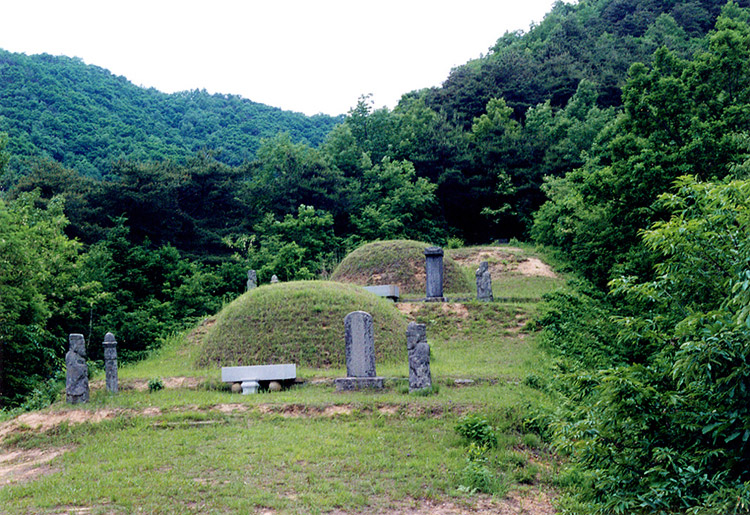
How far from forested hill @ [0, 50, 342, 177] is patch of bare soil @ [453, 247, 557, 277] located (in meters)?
16.4

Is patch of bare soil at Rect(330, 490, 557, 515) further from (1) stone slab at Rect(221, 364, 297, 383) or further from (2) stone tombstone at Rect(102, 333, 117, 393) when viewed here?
(2) stone tombstone at Rect(102, 333, 117, 393)

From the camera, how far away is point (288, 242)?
34531 mm

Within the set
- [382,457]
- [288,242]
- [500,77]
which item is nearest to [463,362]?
[382,457]

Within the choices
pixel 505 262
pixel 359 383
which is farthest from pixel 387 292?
pixel 359 383

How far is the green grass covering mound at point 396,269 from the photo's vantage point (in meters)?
26.8

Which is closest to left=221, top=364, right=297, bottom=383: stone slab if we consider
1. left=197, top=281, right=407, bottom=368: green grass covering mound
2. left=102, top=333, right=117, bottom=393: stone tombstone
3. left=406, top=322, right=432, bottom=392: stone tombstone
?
left=197, top=281, right=407, bottom=368: green grass covering mound

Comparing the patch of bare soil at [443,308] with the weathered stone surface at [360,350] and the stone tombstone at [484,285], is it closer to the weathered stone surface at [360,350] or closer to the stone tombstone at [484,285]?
the stone tombstone at [484,285]

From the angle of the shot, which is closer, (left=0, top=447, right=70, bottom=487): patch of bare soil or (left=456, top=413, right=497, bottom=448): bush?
(left=0, top=447, right=70, bottom=487): patch of bare soil

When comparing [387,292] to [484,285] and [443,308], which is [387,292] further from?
[484,285]

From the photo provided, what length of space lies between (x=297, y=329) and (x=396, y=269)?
1074 cm

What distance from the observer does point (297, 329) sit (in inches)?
688

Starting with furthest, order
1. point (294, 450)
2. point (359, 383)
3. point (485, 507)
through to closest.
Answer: point (359, 383)
point (294, 450)
point (485, 507)

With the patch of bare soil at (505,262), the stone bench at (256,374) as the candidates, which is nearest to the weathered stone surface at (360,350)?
the stone bench at (256,374)

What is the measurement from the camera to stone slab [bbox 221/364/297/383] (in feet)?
46.2
